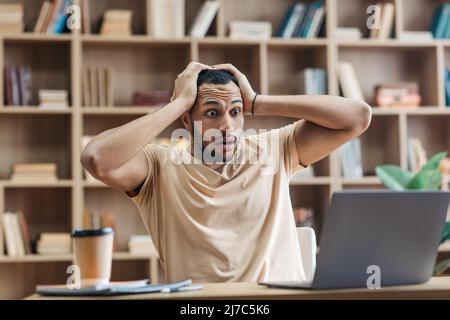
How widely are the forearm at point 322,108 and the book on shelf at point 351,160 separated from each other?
84.9 inches

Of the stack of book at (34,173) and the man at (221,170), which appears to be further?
the stack of book at (34,173)

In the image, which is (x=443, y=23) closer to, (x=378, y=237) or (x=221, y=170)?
(x=221, y=170)

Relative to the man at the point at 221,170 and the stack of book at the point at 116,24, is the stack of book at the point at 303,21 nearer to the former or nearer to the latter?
the stack of book at the point at 116,24

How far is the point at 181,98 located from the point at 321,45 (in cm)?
230

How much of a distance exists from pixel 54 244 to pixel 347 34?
1.95 metres

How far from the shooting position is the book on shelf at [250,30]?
4215mm

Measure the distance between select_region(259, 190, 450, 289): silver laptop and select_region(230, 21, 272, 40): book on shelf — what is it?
2.90 meters

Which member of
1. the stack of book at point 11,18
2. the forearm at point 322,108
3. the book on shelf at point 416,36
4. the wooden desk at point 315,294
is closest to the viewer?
the wooden desk at point 315,294

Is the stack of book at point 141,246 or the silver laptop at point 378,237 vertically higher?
the silver laptop at point 378,237

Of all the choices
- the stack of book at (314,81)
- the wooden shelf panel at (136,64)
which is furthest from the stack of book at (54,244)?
the stack of book at (314,81)

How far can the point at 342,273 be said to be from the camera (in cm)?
136

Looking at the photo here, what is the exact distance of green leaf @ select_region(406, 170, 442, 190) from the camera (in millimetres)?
3799

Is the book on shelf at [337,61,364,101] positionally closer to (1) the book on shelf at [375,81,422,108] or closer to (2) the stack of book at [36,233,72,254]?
(1) the book on shelf at [375,81,422,108]

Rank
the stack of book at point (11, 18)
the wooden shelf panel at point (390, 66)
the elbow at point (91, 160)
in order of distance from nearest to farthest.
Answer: the elbow at point (91, 160) → the stack of book at point (11, 18) → the wooden shelf panel at point (390, 66)
